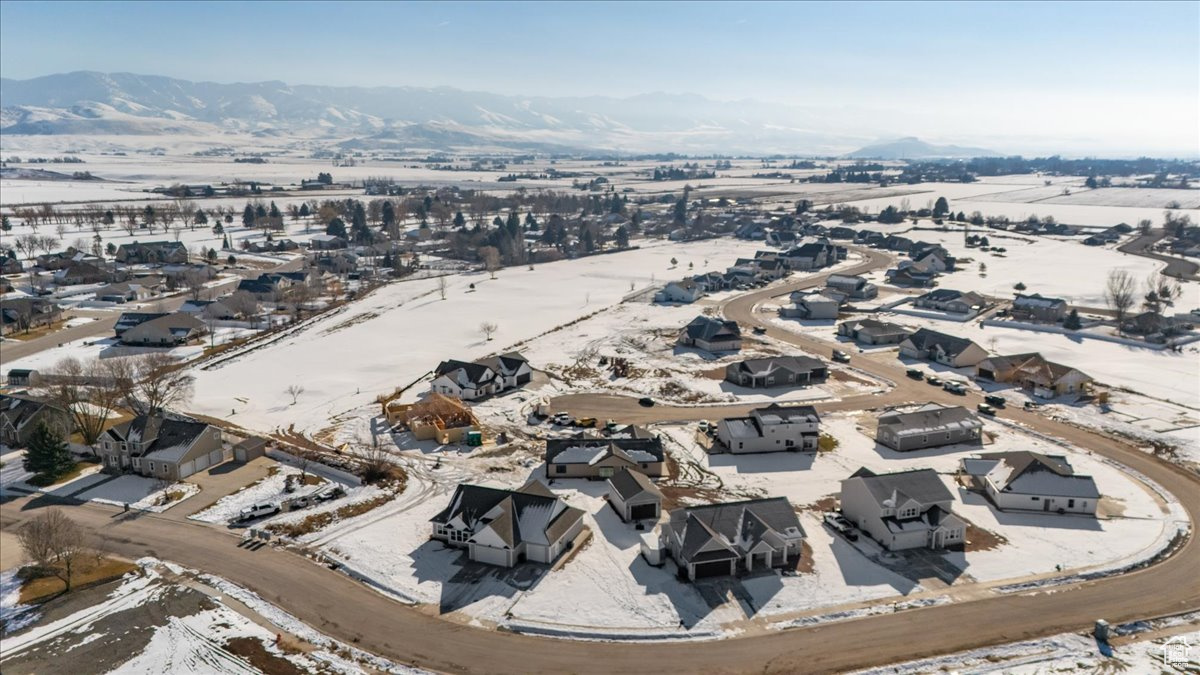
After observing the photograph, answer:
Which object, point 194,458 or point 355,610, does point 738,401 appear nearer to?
point 355,610

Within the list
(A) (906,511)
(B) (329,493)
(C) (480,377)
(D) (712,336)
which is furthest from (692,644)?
(D) (712,336)

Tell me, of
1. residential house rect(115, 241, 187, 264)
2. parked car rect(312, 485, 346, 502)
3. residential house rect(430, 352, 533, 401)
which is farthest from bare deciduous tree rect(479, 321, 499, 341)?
residential house rect(115, 241, 187, 264)

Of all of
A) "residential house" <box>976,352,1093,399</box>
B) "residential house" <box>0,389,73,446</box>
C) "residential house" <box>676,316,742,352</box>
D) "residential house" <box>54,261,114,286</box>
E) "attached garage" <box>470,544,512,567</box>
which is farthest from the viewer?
"residential house" <box>54,261,114,286</box>

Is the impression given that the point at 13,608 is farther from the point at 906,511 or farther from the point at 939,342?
the point at 939,342

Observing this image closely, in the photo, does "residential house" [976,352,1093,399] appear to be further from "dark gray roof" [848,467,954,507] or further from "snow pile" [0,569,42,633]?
"snow pile" [0,569,42,633]

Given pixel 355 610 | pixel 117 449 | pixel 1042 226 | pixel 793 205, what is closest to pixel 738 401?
pixel 355 610

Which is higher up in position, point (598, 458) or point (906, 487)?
point (906, 487)

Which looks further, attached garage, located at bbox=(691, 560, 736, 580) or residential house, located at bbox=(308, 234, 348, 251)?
residential house, located at bbox=(308, 234, 348, 251)
